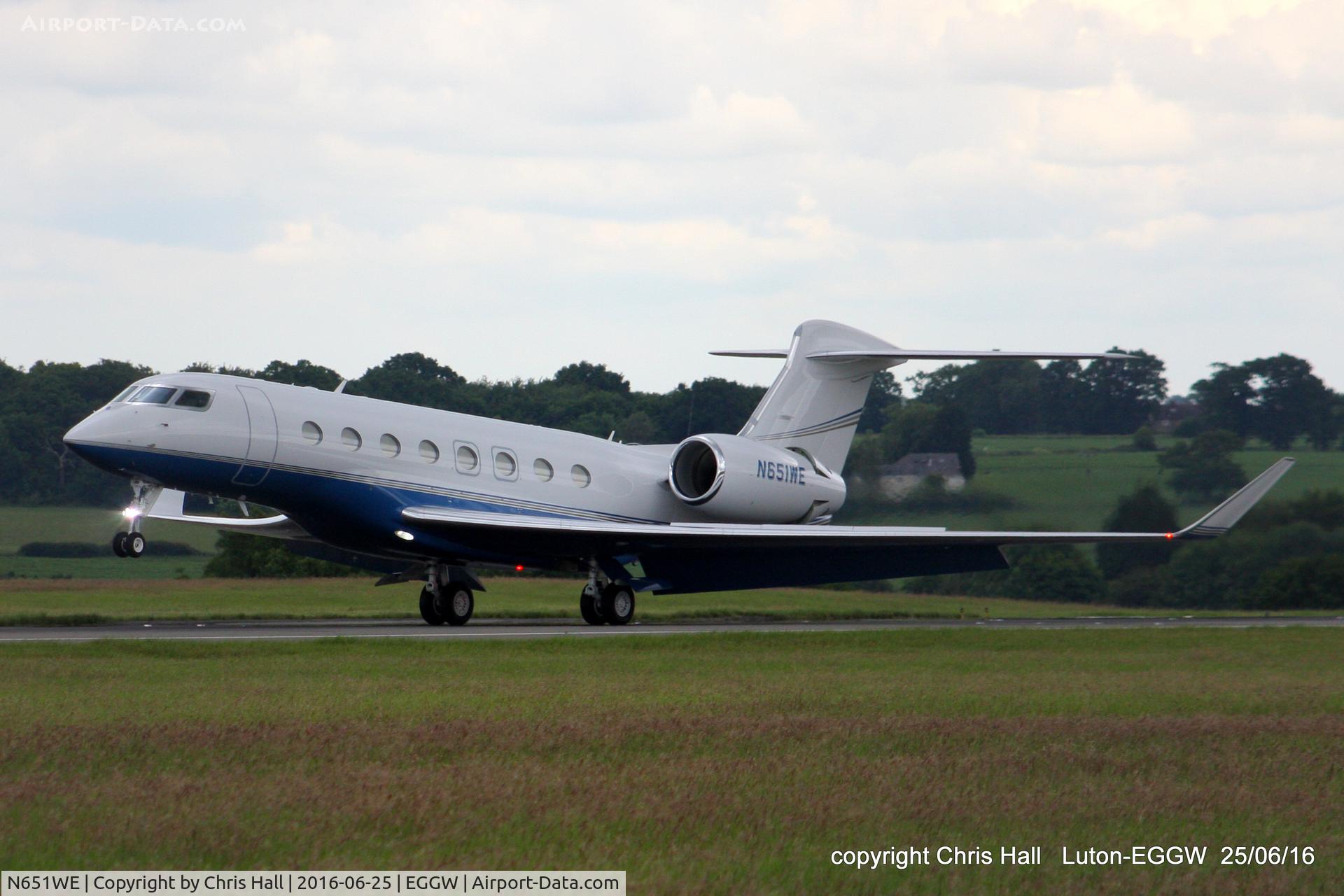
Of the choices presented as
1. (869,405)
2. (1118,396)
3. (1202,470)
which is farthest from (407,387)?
(1202,470)

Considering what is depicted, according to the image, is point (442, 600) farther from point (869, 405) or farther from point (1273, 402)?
point (869, 405)

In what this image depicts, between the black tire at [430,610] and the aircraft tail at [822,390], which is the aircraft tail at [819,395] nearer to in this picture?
the aircraft tail at [822,390]

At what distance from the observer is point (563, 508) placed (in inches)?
1029

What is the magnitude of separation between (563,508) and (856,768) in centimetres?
1732

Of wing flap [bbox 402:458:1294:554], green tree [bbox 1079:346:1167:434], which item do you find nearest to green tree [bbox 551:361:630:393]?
green tree [bbox 1079:346:1167:434]

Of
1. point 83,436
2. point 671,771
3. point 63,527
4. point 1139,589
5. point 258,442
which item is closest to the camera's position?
point 671,771

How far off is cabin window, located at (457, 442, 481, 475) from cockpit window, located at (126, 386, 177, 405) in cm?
465

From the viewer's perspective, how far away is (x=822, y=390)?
98.0ft

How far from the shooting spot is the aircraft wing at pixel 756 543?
2384 cm

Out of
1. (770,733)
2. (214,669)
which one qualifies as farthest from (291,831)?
(214,669)

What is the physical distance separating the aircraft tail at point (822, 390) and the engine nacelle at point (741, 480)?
645 mm

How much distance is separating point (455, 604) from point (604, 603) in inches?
100

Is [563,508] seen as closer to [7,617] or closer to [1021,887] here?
[7,617]
